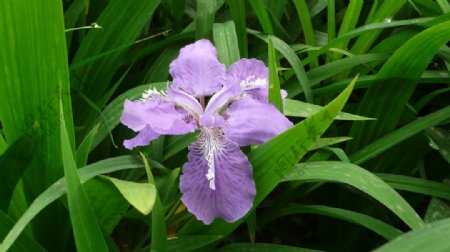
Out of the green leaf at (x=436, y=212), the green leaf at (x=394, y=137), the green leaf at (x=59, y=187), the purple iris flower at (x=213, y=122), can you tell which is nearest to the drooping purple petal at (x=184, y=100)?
the purple iris flower at (x=213, y=122)

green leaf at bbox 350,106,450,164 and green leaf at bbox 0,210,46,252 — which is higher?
green leaf at bbox 350,106,450,164

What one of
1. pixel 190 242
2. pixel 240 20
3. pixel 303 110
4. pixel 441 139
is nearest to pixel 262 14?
pixel 240 20

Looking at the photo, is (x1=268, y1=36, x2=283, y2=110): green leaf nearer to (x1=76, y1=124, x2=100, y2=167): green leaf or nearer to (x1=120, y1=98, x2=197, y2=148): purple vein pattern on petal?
(x1=120, y1=98, x2=197, y2=148): purple vein pattern on petal

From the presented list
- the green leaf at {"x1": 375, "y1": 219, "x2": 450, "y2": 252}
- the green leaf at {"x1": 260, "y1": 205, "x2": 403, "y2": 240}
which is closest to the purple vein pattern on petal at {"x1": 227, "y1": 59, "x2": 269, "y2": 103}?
the green leaf at {"x1": 260, "y1": 205, "x2": 403, "y2": 240}

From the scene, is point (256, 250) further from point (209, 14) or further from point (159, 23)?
point (159, 23)

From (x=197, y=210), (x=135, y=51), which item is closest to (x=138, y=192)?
(x=197, y=210)

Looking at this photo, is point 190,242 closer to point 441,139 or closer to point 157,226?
point 157,226
